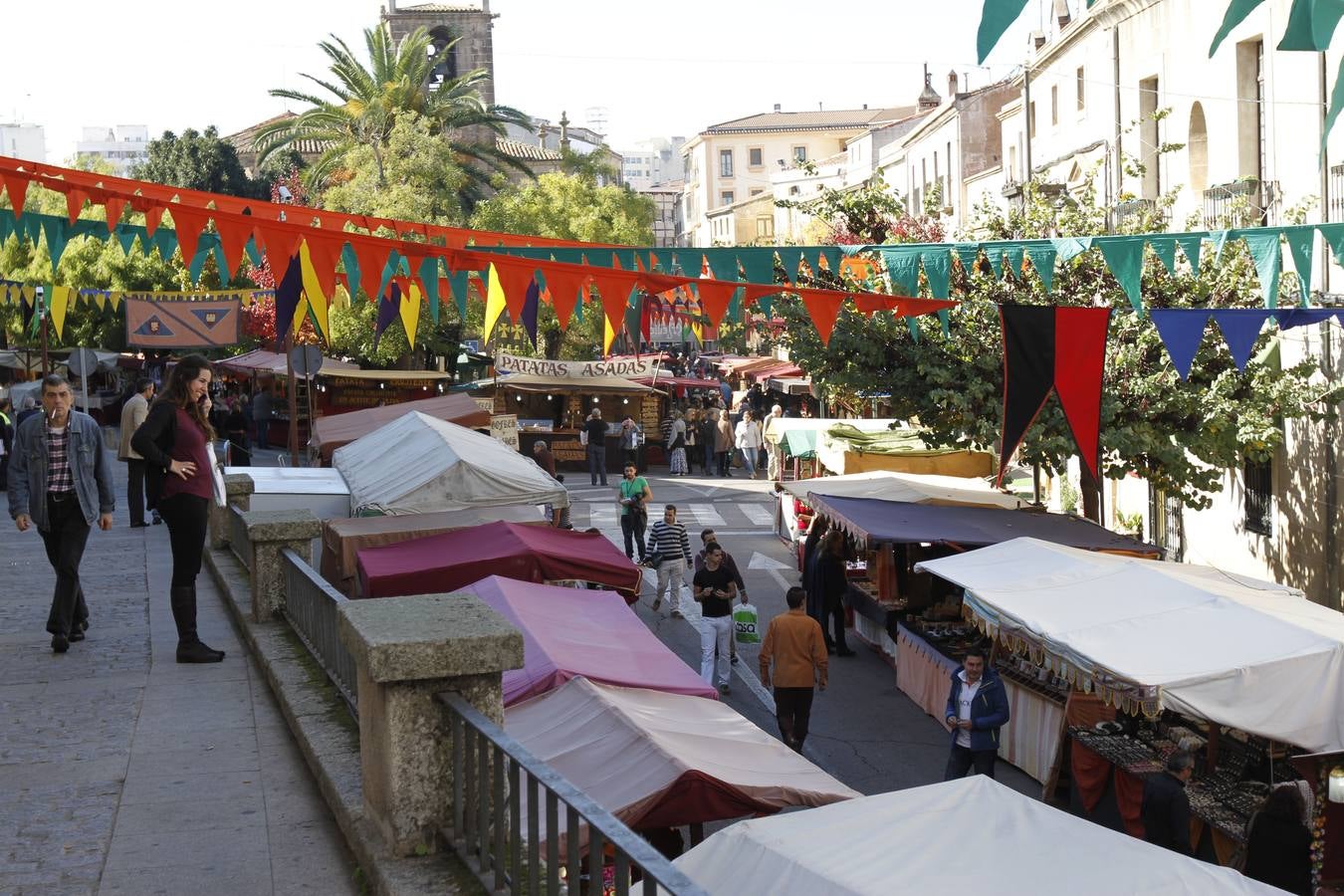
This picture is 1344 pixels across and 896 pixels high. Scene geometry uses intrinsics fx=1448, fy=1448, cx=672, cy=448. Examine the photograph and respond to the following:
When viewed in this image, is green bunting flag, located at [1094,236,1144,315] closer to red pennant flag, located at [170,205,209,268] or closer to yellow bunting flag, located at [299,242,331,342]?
yellow bunting flag, located at [299,242,331,342]

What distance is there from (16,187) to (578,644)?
15.4 ft

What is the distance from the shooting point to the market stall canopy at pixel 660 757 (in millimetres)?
7145

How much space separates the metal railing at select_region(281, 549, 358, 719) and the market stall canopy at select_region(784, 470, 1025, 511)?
945 centimetres

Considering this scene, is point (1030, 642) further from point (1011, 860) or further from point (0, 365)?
point (0, 365)

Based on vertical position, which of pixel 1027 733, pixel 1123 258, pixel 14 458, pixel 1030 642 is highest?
pixel 1123 258

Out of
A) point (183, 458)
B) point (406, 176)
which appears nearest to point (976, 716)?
point (183, 458)

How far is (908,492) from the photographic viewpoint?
16984 millimetres

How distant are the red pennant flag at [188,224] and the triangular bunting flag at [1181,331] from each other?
7.27m

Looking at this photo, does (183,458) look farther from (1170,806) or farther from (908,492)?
(908,492)

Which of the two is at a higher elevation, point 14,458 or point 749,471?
point 14,458

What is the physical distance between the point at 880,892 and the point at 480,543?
8.06 meters

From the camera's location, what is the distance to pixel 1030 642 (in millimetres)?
10992

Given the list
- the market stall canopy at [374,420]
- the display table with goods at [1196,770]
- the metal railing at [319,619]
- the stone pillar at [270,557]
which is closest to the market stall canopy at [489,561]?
the stone pillar at [270,557]

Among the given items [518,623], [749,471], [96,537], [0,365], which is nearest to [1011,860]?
[518,623]
